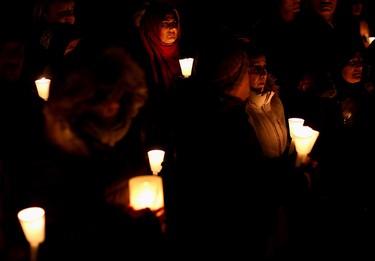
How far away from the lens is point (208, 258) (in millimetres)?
2244

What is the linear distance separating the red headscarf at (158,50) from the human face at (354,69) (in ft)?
7.01

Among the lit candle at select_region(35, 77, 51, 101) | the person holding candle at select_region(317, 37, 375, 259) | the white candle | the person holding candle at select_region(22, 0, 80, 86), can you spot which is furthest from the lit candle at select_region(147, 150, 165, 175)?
the person holding candle at select_region(22, 0, 80, 86)

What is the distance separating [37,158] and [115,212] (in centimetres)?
95

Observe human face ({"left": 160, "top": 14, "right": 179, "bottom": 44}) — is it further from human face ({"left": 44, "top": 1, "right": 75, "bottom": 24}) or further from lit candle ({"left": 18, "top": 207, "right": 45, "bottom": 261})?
lit candle ({"left": 18, "top": 207, "right": 45, "bottom": 261})

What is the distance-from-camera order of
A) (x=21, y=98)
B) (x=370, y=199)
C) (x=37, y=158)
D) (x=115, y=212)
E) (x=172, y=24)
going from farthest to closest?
(x=172, y=24) < (x=370, y=199) < (x=21, y=98) < (x=37, y=158) < (x=115, y=212)

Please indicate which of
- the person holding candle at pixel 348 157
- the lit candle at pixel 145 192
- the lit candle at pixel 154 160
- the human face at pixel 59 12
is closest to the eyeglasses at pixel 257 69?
the lit candle at pixel 154 160

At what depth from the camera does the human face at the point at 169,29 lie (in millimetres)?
4455

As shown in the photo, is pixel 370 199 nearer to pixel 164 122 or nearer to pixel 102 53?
pixel 164 122

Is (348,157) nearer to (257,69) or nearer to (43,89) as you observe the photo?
(257,69)

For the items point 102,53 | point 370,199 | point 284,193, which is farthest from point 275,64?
point 102,53

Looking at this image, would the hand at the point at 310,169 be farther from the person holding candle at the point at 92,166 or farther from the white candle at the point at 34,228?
the white candle at the point at 34,228

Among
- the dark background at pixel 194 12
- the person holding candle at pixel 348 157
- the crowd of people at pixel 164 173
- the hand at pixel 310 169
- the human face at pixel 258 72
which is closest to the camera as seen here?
the crowd of people at pixel 164 173

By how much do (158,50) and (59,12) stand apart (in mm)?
1437

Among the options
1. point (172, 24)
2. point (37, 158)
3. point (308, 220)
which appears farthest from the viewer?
point (172, 24)
